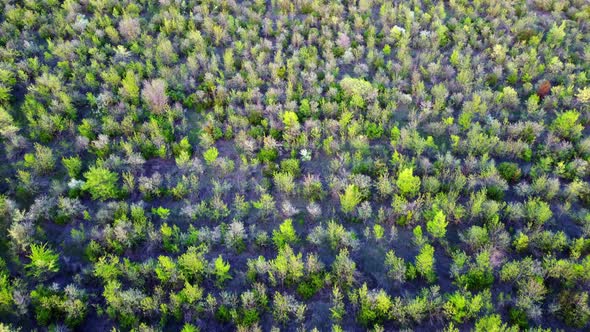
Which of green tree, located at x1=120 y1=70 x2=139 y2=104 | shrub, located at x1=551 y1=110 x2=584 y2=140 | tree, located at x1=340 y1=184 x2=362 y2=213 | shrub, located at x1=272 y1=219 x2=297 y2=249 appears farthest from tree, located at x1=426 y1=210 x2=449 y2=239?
green tree, located at x1=120 y1=70 x2=139 y2=104

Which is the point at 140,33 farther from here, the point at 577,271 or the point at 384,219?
the point at 577,271

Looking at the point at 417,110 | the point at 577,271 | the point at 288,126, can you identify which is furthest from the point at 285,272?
the point at 417,110

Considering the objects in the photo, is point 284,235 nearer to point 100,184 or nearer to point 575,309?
point 100,184

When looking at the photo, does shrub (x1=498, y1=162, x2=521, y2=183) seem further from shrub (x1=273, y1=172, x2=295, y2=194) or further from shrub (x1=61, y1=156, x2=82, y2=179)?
shrub (x1=61, y1=156, x2=82, y2=179)

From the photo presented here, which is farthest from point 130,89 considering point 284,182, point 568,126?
point 568,126

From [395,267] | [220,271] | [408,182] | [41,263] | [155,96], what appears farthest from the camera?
[155,96]

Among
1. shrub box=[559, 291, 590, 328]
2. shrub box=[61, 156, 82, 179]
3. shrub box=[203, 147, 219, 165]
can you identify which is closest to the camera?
shrub box=[559, 291, 590, 328]
